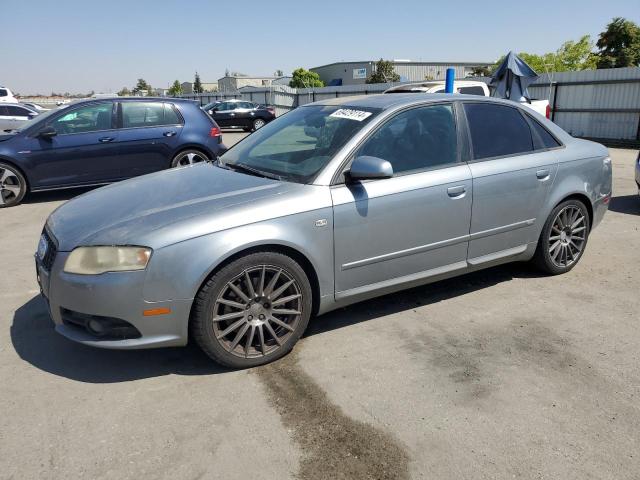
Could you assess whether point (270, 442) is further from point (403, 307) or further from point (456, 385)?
point (403, 307)

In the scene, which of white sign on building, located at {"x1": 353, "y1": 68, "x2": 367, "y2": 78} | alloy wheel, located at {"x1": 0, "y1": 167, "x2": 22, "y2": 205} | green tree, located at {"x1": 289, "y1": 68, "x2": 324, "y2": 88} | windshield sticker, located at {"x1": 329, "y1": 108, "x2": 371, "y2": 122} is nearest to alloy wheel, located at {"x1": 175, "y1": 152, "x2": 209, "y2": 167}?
alloy wheel, located at {"x1": 0, "y1": 167, "x2": 22, "y2": 205}

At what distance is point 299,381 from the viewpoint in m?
3.11

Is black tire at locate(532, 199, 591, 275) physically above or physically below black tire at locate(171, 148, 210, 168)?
below

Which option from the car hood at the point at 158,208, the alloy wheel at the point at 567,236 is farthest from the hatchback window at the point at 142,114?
the alloy wheel at the point at 567,236

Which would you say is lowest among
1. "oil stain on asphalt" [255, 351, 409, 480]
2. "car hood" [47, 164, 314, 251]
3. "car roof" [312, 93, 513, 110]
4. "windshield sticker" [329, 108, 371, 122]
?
"oil stain on asphalt" [255, 351, 409, 480]

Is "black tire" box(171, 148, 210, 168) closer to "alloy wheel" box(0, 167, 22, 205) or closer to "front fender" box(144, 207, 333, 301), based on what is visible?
"alloy wheel" box(0, 167, 22, 205)

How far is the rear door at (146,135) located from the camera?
8.40m

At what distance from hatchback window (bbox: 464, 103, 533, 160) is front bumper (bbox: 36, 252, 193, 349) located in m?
2.53

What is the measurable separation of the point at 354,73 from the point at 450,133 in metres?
83.0

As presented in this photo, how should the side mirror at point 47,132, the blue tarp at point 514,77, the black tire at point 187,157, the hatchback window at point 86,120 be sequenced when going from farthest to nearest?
the blue tarp at point 514,77, the black tire at point 187,157, the hatchback window at point 86,120, the side mirror at point 47,132

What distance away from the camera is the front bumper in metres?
2.87

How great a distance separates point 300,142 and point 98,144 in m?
5.35

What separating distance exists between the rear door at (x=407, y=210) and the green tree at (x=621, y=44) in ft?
169

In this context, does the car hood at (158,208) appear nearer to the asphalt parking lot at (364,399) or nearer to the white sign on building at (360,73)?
the asphalt parking lot at (364,399)
